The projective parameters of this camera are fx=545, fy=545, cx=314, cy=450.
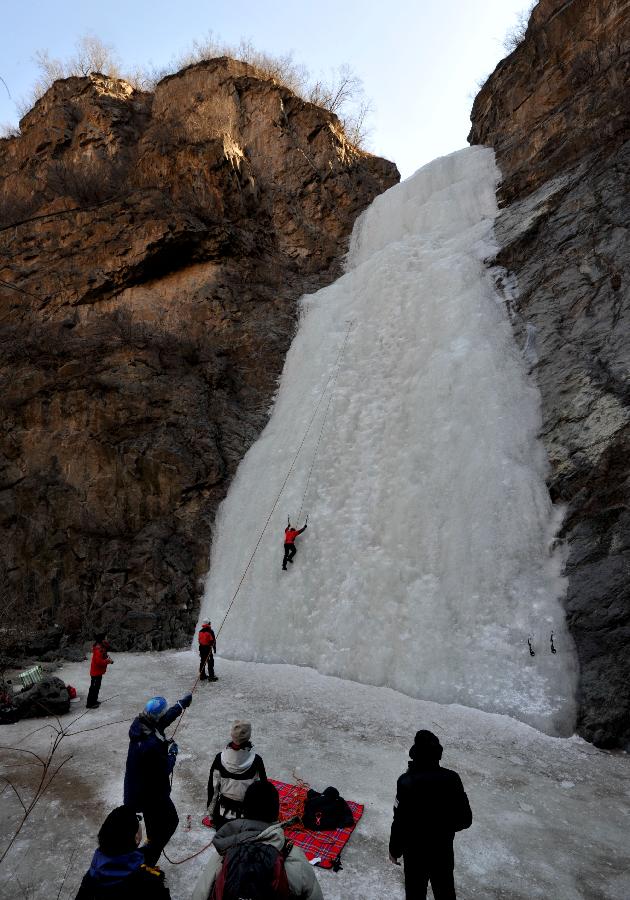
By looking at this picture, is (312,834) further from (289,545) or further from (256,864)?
(289,545)

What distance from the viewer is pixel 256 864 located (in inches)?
87.0

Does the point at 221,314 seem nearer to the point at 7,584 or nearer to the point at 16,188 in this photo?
the point at 7,584

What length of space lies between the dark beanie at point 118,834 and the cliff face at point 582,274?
6.15 meters

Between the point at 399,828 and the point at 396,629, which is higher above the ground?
the point at 399,828

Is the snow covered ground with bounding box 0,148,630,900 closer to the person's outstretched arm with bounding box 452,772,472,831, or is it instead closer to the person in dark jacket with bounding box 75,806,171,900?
the person's outstretched arm with bounding box 452,772,472,831

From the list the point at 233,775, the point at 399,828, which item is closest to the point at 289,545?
the point at 233,775

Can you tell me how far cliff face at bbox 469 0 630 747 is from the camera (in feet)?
24.8

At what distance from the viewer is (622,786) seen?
5.63 meters

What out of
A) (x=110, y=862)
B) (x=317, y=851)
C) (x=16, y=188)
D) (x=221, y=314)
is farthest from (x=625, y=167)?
(x=16, y=188)

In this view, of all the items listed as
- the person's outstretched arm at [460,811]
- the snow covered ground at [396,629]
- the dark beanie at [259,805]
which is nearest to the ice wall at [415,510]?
the snow covered ground at [396,629]

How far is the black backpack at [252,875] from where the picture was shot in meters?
2.14

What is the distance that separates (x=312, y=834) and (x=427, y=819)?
6.71 ft

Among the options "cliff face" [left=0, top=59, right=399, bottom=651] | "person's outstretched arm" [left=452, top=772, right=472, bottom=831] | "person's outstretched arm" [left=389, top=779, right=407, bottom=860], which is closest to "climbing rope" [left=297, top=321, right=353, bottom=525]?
"cliff face" [left=0, top=59, right=399, bottom=651]

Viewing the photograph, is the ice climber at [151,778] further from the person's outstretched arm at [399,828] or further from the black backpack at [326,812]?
the person's outstretched arm at [399,828]
